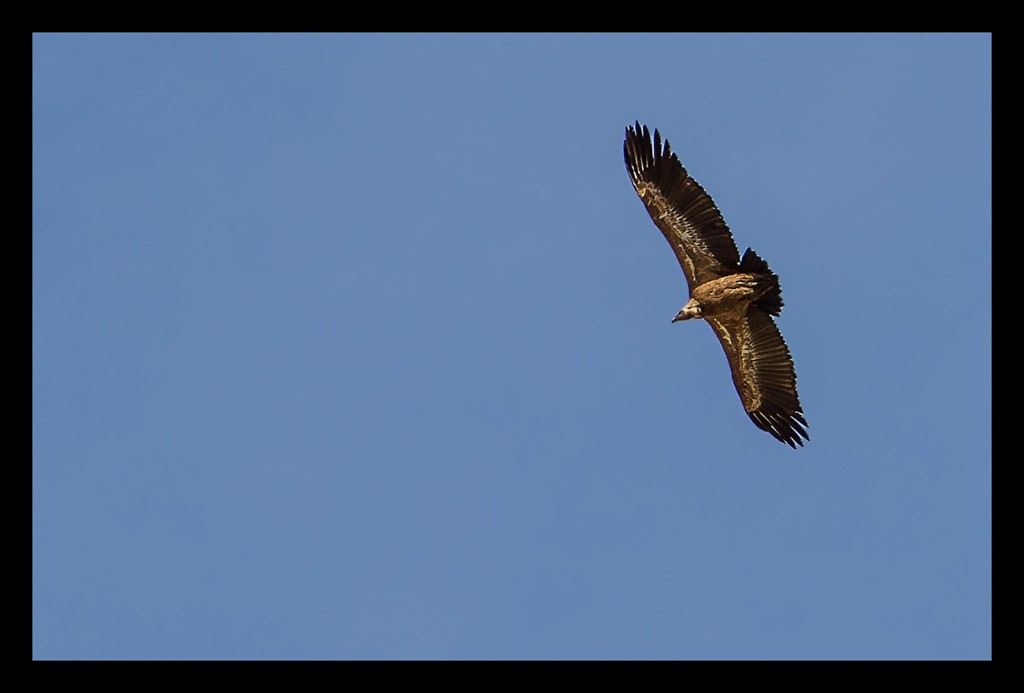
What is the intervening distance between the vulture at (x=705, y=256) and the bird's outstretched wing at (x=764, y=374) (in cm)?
2

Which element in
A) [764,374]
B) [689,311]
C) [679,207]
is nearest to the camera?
[679,207]

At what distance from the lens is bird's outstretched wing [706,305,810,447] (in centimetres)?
2470

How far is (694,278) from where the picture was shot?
79.0ft

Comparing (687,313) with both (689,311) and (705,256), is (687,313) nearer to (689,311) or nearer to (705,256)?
(689,311)

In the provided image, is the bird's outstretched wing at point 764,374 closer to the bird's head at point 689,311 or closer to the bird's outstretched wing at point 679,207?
the bird's head at point 689,311

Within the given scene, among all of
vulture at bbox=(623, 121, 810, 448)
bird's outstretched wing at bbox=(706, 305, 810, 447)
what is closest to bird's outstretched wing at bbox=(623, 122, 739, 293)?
vulture at bbox=(623, 121, 810, 448)

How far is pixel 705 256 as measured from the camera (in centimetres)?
2377

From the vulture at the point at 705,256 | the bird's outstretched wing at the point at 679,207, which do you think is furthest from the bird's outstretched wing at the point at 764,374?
the bird's outstretched wing at the point at 679,207

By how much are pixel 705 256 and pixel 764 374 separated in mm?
2820

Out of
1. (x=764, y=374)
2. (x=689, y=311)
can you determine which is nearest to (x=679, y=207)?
(x=689, y=311)

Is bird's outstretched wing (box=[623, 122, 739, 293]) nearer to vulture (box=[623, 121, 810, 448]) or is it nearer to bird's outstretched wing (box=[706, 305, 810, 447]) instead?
A: vulture (box=[623, 121, 810, 448])
